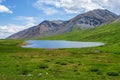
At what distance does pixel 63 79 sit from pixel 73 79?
1.52 m

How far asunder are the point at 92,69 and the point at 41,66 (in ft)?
31.5

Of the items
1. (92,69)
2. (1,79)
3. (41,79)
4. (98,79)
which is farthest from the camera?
(92,69)

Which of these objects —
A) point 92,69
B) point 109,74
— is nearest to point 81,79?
point 109,74

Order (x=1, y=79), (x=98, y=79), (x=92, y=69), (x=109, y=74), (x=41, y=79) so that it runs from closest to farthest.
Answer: (x=1, y=79)
(x=41, y=79)
(x=98, y=79)
(x=109, y=74)
(x=92, y=69)

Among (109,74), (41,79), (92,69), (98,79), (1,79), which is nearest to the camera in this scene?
(1,79)

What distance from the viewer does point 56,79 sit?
1457 inches

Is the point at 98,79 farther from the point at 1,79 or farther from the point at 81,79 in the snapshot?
the point at 1,79

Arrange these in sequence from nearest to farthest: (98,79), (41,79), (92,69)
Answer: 1. (41,79)
2. (98,79)
3. (92,69)

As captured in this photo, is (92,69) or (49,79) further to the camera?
(92,69)

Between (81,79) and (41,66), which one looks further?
(41,66)

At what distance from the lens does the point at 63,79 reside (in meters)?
37.9

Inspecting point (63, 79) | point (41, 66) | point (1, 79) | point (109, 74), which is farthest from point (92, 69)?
point (1, 79)

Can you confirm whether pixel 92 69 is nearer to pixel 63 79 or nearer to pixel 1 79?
pixel 63 79

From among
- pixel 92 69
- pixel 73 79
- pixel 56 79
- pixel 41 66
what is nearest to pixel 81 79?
pixel 73 79
